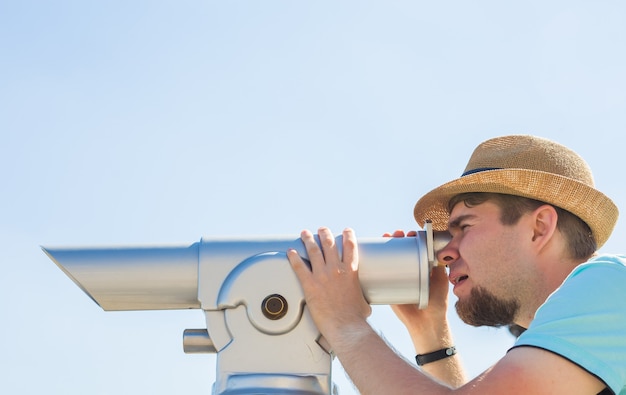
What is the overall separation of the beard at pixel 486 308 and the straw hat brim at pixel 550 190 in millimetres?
356

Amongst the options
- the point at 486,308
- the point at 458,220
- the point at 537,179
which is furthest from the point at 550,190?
the point at 486,308

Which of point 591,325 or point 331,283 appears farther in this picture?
point 331,283

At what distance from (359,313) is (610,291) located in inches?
26.3

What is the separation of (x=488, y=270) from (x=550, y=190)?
353 mm

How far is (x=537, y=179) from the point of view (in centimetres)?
282

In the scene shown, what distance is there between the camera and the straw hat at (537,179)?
9.26 feet

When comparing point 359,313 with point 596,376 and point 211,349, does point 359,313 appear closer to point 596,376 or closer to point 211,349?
point 211,349

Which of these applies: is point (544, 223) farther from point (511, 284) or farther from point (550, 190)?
point (511, 284)

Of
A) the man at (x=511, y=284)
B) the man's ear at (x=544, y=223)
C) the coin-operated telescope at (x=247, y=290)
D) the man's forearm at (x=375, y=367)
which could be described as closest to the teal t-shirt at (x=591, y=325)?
the man at (x=511, y=284)

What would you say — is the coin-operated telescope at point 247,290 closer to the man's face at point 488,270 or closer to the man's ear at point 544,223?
the man's face at point 488,270

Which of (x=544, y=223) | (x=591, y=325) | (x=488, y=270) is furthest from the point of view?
(x=544, y=223)

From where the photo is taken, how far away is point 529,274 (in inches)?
108

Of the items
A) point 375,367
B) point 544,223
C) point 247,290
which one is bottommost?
point 375,367

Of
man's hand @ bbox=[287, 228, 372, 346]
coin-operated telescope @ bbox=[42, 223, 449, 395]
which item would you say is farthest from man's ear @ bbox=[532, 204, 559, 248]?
man's hand @ bbox=[287, 228, 372, 346]
